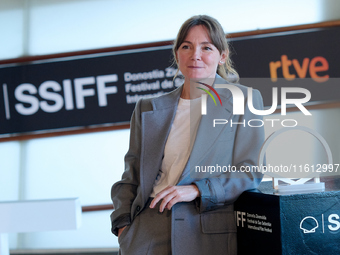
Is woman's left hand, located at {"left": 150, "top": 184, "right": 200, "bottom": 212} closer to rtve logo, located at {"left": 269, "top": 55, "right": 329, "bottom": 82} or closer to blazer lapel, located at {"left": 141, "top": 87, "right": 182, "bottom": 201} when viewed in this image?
blazer lapel, located at {"left": 141, "top": 87, "right": 182, "bottom": 201}

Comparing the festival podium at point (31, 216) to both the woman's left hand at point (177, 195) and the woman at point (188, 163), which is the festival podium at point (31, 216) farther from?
the woman's left hand at point (177, 195)

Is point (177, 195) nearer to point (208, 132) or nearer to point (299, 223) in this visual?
point (208, 132)

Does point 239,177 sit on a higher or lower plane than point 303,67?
lower

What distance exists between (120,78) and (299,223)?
2.93 meters

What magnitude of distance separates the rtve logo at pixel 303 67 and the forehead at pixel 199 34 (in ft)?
7.55

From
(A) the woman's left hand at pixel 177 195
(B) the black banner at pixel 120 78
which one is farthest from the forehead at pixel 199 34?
(B) the black banner at pixel 120 78

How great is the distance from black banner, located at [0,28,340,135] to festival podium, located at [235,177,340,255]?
8.22 ft

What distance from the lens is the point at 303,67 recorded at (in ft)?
12.5

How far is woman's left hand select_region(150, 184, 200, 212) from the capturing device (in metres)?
1.49

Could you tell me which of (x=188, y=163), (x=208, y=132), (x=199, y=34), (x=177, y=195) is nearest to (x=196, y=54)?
(x=199, y=34)

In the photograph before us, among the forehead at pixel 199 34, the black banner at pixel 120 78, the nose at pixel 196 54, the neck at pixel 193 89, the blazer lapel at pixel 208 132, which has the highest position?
the black banner at pixel 120 78

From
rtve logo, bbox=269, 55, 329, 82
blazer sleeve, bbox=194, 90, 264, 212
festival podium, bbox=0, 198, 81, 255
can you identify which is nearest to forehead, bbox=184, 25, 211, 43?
blazer sleeve, bbox=194, 90, 264, 212

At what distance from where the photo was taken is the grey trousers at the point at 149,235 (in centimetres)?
164

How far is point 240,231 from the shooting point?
1.53 meters
